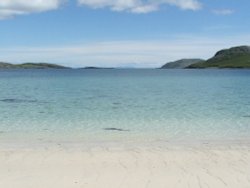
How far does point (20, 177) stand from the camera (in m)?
12.0

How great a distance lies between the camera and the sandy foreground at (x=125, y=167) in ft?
37.8

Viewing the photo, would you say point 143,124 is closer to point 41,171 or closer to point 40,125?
point 40,125

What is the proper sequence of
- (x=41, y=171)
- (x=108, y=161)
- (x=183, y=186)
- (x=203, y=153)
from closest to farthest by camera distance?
1. (x=183, y=186)
2. (x=41, y=171)
3. (x=108, y=161)
4. (x=203, y=153)

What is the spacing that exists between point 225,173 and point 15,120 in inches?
718

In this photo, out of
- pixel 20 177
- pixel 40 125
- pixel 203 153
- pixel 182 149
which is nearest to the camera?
pixel 20 177

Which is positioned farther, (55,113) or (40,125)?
(55,113)

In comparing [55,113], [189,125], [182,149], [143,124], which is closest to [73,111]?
[55,113]

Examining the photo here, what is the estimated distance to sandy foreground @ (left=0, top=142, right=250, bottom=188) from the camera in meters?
11.5

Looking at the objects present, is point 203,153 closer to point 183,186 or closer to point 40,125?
point 183,186

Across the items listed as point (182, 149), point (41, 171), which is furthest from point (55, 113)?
point (41, 171)

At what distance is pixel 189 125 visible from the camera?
84.4 ft

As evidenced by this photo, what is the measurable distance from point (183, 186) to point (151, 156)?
4.14 metres

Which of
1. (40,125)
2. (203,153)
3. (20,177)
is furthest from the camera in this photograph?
(40,125)

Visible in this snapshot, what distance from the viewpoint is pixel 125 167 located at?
1352 cm
